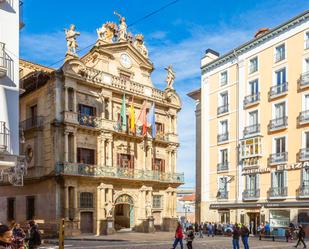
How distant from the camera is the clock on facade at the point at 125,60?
38.4 m

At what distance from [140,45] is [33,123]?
11596 mm

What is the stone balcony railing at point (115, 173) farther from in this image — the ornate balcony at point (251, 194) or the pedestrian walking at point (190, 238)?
the pedestrian walking at point (190, 238)

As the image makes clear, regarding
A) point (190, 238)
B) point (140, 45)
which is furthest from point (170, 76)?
point (190, 238)

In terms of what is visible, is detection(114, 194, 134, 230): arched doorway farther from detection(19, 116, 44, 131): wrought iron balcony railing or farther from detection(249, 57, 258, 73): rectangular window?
detection(249, 57, 258, 73): rectangular window

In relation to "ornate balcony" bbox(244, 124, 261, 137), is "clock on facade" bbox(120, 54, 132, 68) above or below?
above

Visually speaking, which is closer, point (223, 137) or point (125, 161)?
point (125, 161)

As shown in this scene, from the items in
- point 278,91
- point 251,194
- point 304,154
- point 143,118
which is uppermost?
point 278,91

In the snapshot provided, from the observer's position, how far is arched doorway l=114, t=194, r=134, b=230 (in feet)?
121

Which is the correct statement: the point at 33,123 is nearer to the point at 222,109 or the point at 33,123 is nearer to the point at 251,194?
the point at 222,109

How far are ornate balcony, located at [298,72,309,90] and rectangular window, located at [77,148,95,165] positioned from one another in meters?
16.5

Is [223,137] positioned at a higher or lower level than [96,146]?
higher

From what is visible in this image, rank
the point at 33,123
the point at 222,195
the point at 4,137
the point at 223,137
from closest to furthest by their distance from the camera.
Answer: the point at 4,137, the point at 33,123, the point at 222,195, the point at 223,137

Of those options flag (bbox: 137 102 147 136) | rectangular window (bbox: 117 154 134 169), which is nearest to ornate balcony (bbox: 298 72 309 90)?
flag (bbox: 137 102 147 136)

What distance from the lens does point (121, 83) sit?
37312 millimetres
